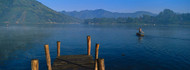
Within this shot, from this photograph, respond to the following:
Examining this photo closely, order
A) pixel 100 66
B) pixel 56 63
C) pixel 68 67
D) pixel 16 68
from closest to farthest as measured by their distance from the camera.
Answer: pixel 100 66 < pixel 68 67 < pixel 56 63 < pixel 16 68

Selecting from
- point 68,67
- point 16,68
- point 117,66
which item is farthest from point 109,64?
point 16,68

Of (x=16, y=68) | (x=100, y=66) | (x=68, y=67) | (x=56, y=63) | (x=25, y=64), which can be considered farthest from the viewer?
(x=25, y=64)

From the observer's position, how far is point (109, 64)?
739 inches

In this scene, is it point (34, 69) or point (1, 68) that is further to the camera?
point (1, 68)

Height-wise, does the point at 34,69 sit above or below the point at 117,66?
above

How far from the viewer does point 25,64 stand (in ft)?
60.9

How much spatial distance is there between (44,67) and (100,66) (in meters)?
12.2

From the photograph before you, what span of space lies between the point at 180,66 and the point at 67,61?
1563cm

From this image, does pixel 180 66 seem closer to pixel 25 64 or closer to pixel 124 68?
pixel 124 68

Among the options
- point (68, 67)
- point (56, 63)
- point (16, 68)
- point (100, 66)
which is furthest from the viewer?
point (16, 68)

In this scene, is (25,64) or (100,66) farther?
(25,64)

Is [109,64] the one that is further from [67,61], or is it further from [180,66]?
[180,66]

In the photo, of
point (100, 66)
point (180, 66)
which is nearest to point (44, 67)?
point (100, 66)

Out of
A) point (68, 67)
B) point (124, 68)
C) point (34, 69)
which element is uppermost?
point (34, 69)
